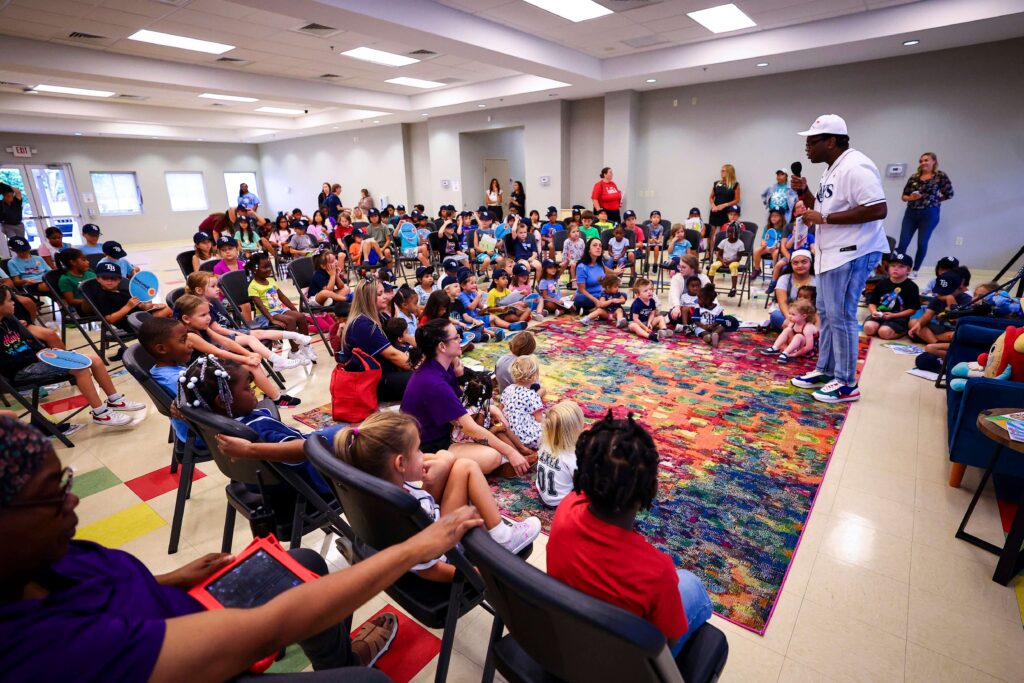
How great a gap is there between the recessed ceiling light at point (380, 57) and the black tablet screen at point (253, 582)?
8.35 metres

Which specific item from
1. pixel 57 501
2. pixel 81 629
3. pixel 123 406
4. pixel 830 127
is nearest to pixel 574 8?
pixel 830 127

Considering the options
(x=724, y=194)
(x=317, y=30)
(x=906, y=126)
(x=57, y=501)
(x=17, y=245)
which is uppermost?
(x=317, y=30)

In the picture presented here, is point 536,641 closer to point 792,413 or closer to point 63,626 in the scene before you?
point 63,626

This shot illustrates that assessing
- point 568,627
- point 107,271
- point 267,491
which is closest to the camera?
point 568,627

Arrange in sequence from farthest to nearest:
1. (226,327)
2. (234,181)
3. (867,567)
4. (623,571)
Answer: (234,181), (226,327), (867,567), (623,571)

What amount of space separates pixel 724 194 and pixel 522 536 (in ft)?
31.1

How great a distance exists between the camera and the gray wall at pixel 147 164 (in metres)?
15.5

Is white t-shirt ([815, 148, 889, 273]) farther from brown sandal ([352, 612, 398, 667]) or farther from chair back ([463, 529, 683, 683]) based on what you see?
brown sandal ([352, 612, 398, 667])

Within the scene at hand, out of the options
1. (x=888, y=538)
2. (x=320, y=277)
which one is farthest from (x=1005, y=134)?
(x=320, y=277)

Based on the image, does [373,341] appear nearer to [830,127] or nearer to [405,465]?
[405,465]

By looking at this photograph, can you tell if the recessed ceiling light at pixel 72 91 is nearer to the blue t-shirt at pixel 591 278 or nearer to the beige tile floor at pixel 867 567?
the beige tile floor at pixel 867 567

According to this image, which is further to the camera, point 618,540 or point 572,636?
point 618,540

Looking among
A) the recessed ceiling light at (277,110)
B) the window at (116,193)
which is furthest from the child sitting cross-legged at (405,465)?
the window at (116,193)

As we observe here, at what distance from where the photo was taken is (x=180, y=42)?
723cm
